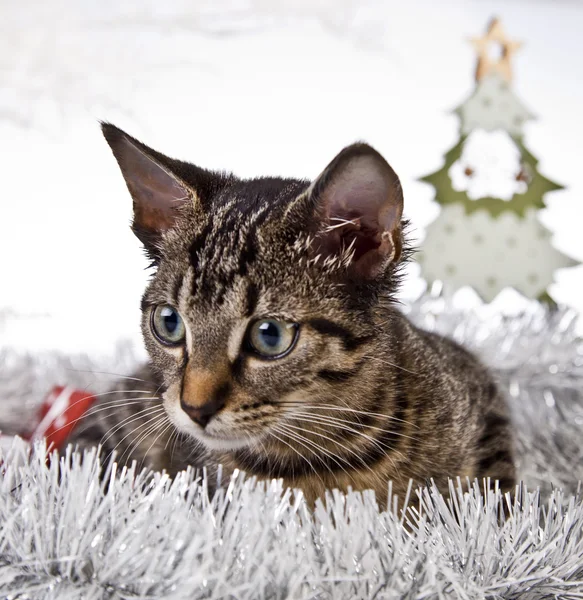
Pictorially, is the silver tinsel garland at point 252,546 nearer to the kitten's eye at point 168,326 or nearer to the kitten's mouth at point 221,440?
the kitten's mouth at point 221,440

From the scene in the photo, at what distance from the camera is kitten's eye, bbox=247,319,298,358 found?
1.93ft

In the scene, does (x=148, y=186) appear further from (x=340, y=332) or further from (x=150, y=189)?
(x=340, y=332)

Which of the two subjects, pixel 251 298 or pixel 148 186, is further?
pixel 148 186

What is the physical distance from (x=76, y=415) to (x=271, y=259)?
0.51m

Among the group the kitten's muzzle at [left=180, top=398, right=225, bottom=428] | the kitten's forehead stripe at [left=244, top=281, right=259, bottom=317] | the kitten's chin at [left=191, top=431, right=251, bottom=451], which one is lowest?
the kitten's chin at [left=191, top=431, right=251, bottom=451]

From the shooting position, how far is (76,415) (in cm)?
96

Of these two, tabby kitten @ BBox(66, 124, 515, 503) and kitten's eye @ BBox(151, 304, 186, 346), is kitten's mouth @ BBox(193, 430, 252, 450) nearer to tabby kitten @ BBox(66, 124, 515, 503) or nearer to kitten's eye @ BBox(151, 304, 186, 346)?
tabby kitten @ BBox(66, 124, 515, 503)

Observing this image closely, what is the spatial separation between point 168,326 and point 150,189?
17cm

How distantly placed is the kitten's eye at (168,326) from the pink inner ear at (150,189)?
0.39ft

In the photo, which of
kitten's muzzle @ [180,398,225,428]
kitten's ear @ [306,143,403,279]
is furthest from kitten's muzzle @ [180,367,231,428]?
kitten's ear @ [306,143,403,279]

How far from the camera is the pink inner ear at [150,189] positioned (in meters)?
0.69

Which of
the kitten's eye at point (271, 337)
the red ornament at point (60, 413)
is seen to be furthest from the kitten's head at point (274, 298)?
the red ornament at point (60, 413)

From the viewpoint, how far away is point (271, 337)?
1.93 ft

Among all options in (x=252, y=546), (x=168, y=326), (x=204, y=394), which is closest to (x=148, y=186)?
(x=168, y=326)
